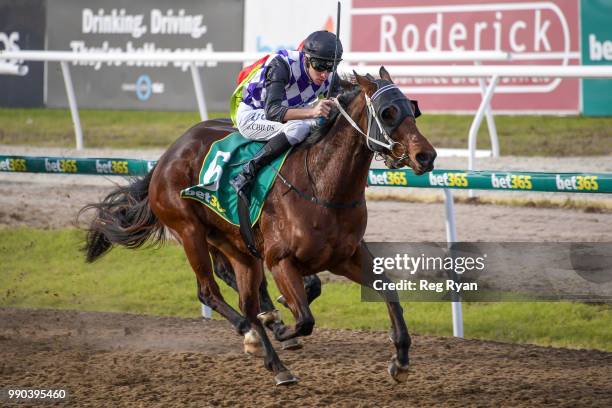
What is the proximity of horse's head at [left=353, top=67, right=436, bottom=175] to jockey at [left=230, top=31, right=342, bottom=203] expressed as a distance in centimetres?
36

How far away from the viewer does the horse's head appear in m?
4.23

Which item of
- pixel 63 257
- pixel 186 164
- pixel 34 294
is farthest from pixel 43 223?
pixel 186 164

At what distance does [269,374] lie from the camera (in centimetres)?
516

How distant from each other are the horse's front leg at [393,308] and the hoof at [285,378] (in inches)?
18.0

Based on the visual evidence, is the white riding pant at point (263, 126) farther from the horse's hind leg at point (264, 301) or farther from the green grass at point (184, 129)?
the green grass at point (184, 129)

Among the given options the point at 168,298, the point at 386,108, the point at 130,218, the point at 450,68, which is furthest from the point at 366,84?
the point at 168,298

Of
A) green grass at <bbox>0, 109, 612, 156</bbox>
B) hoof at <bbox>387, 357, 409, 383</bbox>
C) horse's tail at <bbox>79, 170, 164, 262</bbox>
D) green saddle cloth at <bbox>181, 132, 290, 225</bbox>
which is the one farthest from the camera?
green grass at <bbox>0, 109, 612, 156</bbox>

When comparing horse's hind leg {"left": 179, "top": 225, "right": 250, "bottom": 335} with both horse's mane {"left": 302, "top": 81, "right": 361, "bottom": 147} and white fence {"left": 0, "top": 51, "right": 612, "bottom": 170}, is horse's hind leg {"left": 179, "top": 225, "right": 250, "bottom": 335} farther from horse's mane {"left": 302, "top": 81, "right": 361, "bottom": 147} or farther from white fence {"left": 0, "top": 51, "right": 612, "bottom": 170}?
white fence {"left": 0, "top": 51, "right": 612, "bottom": 170}

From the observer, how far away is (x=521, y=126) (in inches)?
410

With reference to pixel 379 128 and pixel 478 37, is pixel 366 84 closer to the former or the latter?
pixel 379 128

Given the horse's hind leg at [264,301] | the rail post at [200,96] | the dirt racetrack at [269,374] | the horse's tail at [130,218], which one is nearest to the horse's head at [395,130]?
the dirt racetrack at [269,374]

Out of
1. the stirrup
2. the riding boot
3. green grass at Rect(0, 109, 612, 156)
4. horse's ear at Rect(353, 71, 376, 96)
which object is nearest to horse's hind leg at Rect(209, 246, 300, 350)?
the stirrup

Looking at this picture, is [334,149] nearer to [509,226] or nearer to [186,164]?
[186,164]

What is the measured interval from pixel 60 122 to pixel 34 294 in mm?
5313
